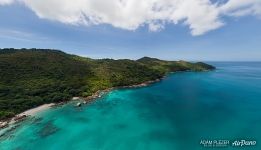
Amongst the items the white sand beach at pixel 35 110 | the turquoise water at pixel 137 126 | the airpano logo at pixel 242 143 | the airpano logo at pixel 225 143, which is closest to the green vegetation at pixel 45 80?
the white sand beach at pixel 35 110

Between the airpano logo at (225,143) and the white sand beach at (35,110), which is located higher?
the white sand beach at (35,110)

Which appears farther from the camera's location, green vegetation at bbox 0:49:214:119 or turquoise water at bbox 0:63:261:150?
green vegetation at bbox 0:49:214:119

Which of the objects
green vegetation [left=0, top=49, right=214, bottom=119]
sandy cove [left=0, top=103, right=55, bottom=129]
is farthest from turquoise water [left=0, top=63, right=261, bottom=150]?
green vegetation [left=0, top=49, right=214, bottom=119]

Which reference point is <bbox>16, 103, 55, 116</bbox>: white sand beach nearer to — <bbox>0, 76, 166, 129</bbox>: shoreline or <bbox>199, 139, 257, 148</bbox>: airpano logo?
<bbox>0, 76, 166, 129</bbox>: shoreline

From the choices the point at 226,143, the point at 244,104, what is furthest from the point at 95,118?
the point at 244,104

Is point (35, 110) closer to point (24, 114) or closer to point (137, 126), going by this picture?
point (24, 114)

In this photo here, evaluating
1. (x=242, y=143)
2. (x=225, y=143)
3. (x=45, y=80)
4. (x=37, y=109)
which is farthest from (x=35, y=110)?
(x=242, y=143)

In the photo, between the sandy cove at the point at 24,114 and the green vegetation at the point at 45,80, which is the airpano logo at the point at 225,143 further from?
the green vegetation at the point at 45,80

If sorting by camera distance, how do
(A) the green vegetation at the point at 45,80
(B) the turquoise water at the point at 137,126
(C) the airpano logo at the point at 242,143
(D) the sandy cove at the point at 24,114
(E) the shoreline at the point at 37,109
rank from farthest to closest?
(A) the green vegetation at the point at 45,80 < (E) the shoreline at the point at 37,109 < (D) the sandy cove at the point at 24,114 < (B) the turquoise water at the point at 137,126 < (C) the airpano logo at the point at 242,143

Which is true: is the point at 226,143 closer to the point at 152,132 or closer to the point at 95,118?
the point at 152,132
